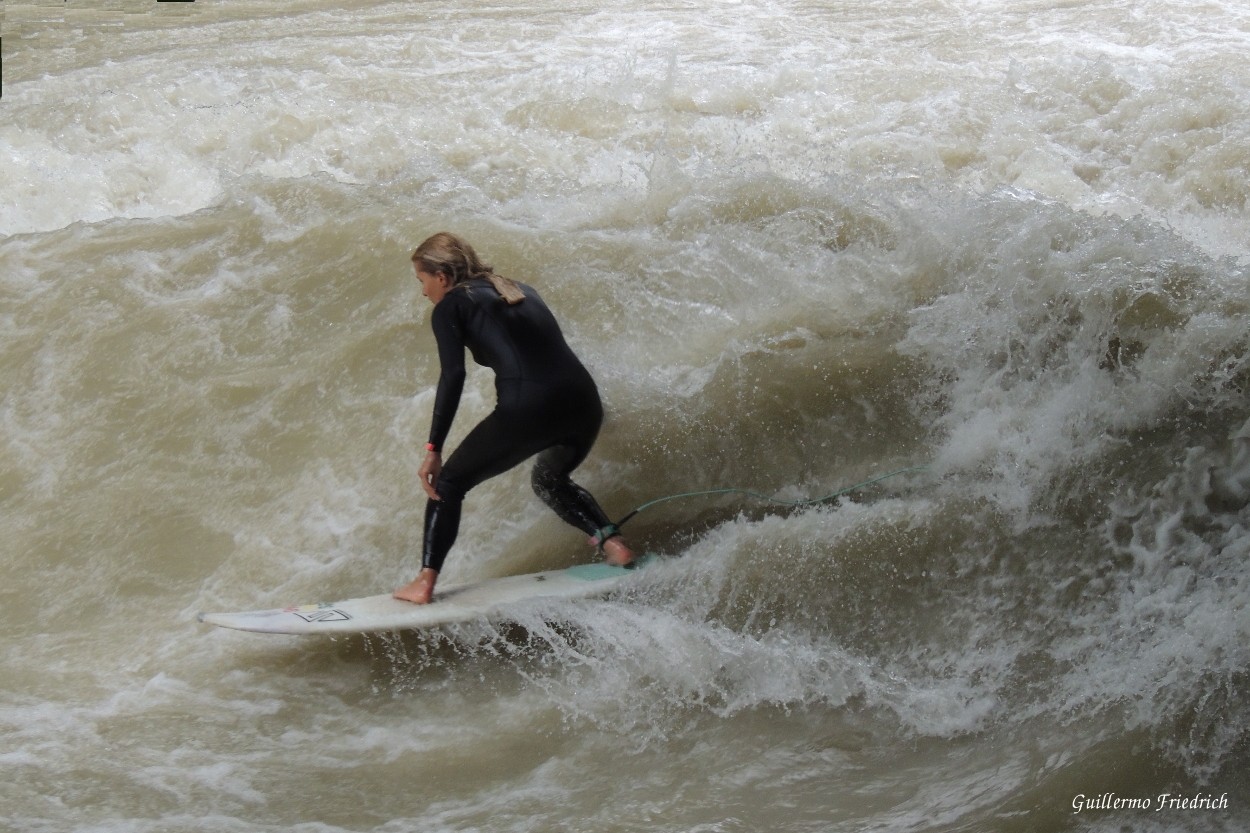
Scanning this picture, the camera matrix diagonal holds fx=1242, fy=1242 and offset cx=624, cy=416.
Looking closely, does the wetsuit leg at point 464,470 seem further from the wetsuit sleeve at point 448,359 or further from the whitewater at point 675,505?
the whitewater at point 675,505

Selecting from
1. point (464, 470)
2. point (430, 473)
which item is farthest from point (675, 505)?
point (430, 473)

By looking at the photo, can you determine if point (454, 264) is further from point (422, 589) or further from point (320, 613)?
point (320, 613)

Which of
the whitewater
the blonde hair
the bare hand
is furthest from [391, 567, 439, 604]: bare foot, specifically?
the blonde hair

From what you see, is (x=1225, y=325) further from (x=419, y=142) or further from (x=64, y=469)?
(x=419, y=142)

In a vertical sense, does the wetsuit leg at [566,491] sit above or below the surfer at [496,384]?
below

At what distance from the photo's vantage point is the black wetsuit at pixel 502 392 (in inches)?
156

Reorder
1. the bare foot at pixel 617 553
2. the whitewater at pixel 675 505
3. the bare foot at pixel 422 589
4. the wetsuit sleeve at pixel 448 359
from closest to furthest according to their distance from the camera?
1. the whitewater at pixel 675 505
2. the wetsuit sleeve at pixel 448 359
3. the bare foot at pixel 422 589
4. the bare foot at pixel 617 553

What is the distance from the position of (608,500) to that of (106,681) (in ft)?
5.84

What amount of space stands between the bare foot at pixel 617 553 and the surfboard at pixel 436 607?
0.09ft

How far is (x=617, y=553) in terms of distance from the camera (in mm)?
4188

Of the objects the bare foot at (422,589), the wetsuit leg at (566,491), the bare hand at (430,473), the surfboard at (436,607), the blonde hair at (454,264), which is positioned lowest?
the surfboard at (436,607)

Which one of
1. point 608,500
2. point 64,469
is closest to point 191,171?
point 64,469

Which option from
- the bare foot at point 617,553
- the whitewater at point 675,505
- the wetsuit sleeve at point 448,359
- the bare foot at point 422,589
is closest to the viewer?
the whitewater at point 675,505

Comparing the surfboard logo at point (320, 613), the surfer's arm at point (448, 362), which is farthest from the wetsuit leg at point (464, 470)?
the surfboard logo at point (320, 613)
